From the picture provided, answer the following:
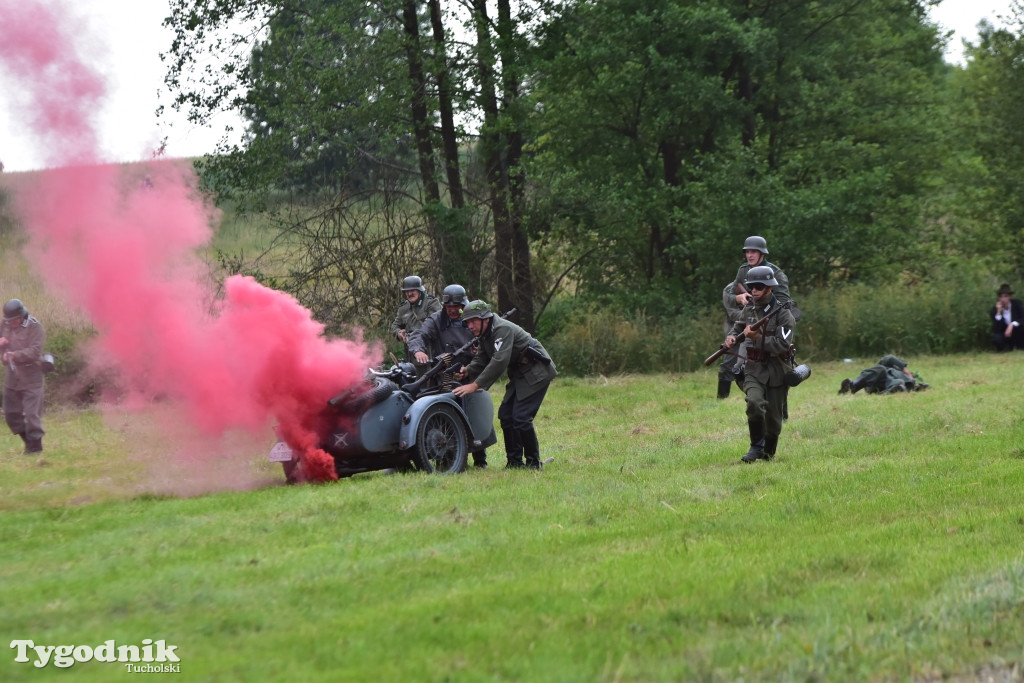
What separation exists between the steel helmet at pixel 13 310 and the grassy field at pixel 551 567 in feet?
10.7

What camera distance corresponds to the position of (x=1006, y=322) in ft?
88.7

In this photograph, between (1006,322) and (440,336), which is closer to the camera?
(440,336)

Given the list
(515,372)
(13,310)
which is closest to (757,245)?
(515,372)

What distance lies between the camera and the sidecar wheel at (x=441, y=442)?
38.3ft

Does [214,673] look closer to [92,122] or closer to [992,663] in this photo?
[992,663]

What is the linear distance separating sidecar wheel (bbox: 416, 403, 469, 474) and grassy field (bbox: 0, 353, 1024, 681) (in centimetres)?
38

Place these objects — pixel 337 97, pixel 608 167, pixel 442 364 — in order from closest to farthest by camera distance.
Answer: pixel 442 364 < pixel 337 97 < pixel 608 167

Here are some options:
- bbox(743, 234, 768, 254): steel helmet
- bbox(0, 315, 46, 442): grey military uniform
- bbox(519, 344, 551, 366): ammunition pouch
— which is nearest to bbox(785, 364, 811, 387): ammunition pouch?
bbox(743, 234, 768, 254): steel helmet

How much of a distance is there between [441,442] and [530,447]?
3.23 feet

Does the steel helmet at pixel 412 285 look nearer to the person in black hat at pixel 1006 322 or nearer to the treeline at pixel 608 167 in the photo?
the treeline at pixel 608 167

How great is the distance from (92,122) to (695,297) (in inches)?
788

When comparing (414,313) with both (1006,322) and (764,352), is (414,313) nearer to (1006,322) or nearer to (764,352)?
(764,352)

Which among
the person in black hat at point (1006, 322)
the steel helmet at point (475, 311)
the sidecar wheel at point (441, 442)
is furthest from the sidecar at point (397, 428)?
the person in black hat at point (1006, 322)

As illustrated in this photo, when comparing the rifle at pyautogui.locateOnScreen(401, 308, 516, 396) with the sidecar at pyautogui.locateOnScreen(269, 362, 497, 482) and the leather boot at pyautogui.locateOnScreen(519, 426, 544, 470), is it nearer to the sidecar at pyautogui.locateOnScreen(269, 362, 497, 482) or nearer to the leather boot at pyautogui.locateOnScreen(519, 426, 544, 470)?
the sidecar at pyautogui.locateOnScreen(269, 362, 497, 482)
